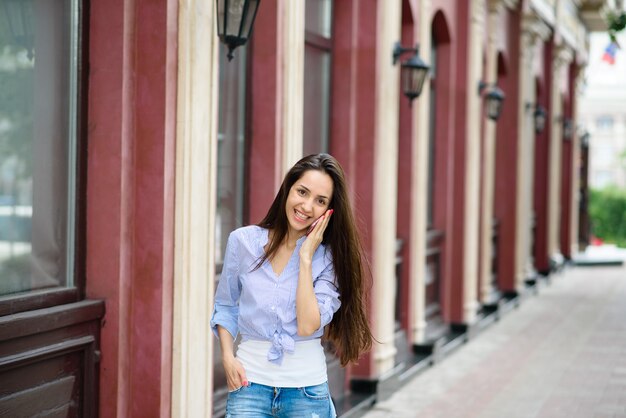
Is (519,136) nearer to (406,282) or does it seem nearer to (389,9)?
(406,282)

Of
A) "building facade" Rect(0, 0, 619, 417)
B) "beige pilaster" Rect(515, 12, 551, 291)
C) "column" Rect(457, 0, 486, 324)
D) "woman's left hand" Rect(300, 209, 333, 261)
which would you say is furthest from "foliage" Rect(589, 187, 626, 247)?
"woman's left hand" Rect(300, 209, 333, 261)

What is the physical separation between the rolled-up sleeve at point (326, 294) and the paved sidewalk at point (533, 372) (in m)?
4.51

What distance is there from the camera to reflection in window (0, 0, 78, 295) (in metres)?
4.53

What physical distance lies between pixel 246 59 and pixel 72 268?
90.2 inches

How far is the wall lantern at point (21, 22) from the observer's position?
450 centimetres

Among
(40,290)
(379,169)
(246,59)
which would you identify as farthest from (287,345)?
(379,169)

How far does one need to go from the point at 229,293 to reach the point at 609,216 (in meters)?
35.6

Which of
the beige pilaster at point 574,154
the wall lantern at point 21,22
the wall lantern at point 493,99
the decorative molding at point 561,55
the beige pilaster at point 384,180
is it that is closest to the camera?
the wall lantern at point 21,22

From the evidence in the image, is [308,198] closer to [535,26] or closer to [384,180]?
[384,180]

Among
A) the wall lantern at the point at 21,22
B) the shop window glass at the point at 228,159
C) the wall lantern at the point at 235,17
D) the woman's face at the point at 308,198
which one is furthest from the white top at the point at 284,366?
the shop window glass at the point at 228,159

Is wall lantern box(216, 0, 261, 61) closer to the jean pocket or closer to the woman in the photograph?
the woman

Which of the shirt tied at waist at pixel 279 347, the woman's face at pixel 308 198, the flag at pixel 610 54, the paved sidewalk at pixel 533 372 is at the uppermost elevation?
the flag at pixel 610 54

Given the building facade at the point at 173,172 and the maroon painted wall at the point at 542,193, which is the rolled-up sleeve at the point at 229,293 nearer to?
the building facade at the point at 173,172

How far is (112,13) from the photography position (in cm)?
505
